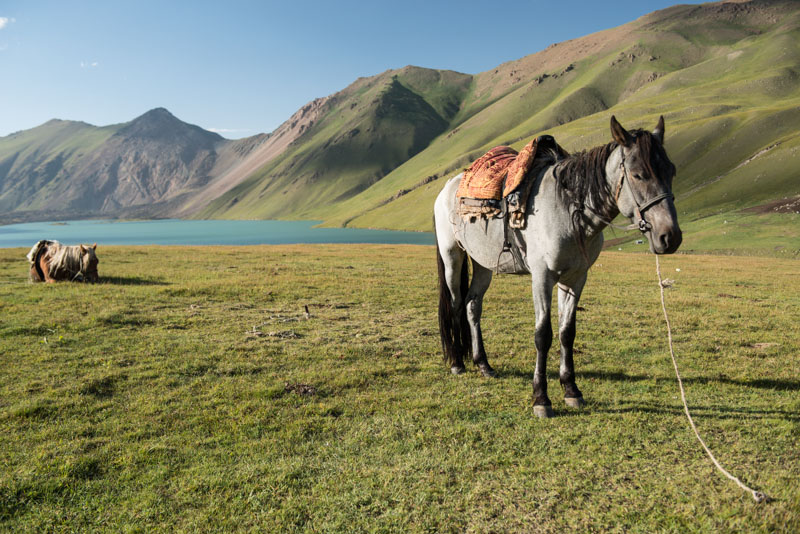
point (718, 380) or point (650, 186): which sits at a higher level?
point (650, 186)

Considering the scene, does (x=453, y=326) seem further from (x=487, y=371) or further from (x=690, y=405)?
(x=690, y=405)

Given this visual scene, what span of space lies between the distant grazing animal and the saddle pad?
28 cm

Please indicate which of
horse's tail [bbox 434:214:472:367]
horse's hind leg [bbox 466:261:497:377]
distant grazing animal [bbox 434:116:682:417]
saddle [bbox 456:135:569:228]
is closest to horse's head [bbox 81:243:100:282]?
horse's tail [bbox 434:214:472:367]

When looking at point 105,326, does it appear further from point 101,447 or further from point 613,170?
point 613,170

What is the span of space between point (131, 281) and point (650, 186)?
63.5 feet

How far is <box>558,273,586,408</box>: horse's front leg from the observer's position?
625 cm

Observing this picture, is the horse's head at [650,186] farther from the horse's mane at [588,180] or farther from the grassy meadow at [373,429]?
the grassy meadow at [373,429]

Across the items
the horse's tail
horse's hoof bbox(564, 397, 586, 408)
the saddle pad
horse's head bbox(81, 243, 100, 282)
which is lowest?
horse's hoof bbox(564, 397, 586, 408)

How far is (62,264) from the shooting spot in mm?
16719

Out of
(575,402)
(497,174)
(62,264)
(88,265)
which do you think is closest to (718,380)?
(575,402)

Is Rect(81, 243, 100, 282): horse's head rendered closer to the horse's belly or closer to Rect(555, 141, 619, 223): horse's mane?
the horse's belly

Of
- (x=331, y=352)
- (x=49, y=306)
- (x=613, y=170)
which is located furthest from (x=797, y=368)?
(x=49, y=306)

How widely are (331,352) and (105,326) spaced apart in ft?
20.1

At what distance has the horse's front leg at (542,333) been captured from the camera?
589 centimetres
